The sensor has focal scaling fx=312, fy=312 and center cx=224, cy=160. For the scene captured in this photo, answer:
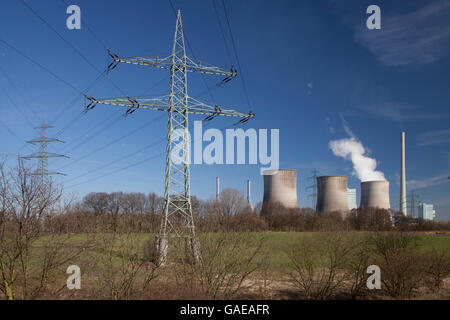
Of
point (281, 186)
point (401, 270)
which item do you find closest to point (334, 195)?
point (281, 186)

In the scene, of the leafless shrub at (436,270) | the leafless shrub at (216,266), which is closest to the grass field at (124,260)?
the leafless shrub at (216,266)

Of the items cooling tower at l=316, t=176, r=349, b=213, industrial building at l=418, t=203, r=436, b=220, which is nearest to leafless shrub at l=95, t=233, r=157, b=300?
cooling tower at l=316, t=176, r=349, b=213

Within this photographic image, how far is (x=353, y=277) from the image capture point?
26.3ft

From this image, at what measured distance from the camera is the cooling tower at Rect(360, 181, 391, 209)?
39062mm

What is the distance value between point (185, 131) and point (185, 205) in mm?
2384

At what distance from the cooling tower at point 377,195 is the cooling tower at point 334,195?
125 inches

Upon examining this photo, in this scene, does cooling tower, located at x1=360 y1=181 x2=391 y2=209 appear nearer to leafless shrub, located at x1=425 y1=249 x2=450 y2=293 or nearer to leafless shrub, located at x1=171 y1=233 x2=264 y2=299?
leafless shrub, located at x1=425 y1=249 x2=450 y2=293

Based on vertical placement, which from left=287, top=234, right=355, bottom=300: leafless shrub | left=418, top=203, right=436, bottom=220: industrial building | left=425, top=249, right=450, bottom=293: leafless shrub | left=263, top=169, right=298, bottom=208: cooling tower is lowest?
left=418, top=203, right=436, bottom=220: industrial building

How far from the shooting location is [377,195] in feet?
128

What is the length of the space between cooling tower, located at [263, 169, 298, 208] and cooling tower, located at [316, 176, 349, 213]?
4250 millimetres

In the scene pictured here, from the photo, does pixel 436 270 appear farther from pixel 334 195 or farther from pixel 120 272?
pixel 334 195

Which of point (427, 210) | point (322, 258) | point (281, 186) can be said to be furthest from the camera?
point (427, 210)

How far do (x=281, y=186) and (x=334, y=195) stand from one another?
745 cm
